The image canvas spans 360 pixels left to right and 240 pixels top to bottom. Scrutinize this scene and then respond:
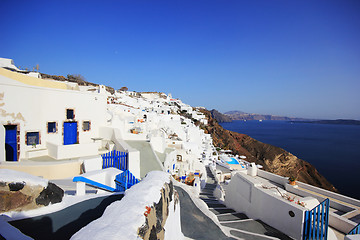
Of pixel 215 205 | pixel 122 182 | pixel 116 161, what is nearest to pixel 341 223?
pixel 215 205

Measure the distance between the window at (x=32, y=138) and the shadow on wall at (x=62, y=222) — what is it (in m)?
8.70

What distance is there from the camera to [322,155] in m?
58.4

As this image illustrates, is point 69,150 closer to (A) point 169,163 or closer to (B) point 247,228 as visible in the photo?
(A) point 169,163

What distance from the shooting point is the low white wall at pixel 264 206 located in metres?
5.56

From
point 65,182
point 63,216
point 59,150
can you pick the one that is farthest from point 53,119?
point 63,216

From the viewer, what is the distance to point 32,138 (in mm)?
9711

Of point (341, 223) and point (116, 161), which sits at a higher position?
point (116, 161)

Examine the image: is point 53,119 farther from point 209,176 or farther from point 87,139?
point 209,176

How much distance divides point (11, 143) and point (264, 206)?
11.8m

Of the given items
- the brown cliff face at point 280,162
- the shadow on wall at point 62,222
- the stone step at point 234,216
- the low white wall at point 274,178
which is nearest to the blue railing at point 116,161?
the stone step at point 234,216

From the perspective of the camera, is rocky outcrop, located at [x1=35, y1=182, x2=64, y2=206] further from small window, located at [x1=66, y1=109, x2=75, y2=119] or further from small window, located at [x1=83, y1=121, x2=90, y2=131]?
small window, located at [x1=83, y1=121, x2=90, y2=131]

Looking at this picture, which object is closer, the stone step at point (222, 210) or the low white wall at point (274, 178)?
the stone step at point (222, 210)

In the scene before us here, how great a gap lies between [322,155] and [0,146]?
74448mm

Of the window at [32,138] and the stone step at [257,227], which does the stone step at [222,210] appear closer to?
the stone step at [257,227]
